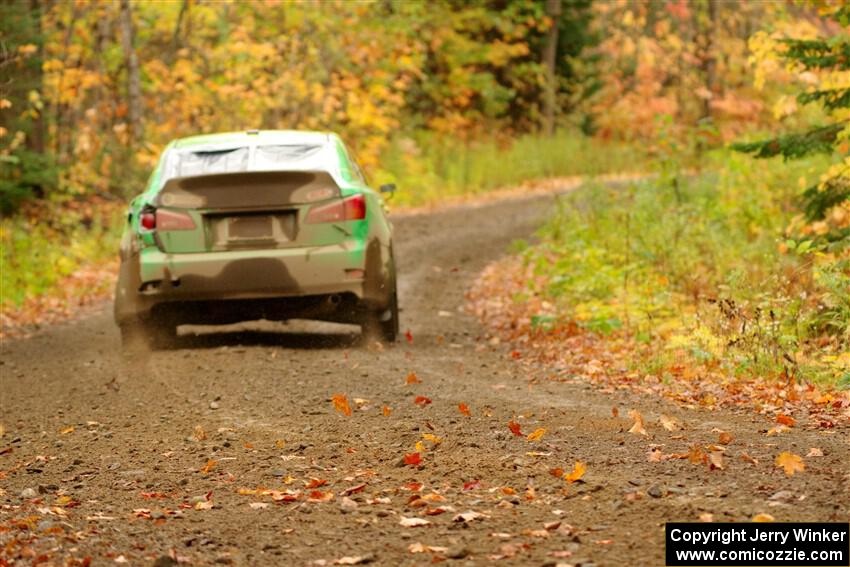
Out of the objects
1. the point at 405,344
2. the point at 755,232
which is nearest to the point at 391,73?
the point at 755,232

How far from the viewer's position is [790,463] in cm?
606

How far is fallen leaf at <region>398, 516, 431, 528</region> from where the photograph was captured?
557cm

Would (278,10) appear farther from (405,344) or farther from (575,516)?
(575,516)

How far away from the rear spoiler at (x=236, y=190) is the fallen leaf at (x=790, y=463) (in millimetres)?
5388

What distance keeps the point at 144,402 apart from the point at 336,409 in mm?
1525

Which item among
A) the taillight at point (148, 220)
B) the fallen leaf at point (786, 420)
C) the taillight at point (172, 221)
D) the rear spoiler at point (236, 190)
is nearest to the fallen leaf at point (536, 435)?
the fallen leaf at point (786, 420)

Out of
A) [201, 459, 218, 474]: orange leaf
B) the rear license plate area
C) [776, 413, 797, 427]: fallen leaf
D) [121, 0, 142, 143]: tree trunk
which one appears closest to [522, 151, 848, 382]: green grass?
[776, 413, 797, 427]: fallen leaf

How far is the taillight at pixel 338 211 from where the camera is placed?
10570mm

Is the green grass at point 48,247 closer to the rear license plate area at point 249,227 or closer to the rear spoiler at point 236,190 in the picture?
the rear spoiler at point 236,190

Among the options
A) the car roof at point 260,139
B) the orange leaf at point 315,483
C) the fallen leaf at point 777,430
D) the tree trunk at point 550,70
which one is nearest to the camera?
the orange leaf at point 315,483

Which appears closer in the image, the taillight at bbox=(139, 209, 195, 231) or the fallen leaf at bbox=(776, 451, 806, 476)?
the fallen leaf at bbox=(776, 451, 806, 476)

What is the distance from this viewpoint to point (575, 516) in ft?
18.2

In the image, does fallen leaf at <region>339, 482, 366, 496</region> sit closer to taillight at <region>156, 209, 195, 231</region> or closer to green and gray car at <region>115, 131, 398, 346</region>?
green and gray car at <region>115, 131, 398, 346</region>

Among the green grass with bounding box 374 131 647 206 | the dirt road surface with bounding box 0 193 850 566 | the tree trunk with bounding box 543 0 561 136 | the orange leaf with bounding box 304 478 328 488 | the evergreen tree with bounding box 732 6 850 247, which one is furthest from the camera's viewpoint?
the tree trunk with bounding box 543 0 561 136
